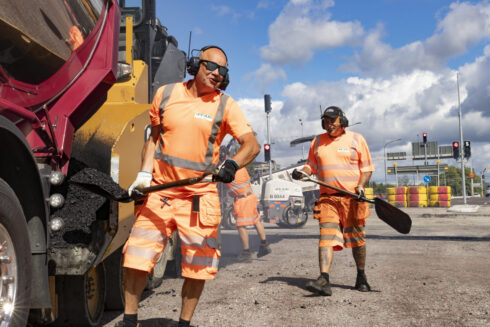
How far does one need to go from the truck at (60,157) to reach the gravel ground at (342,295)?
0.95m

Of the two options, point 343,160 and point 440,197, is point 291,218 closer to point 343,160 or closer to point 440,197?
point 343,160

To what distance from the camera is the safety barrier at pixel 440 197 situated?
33625mm

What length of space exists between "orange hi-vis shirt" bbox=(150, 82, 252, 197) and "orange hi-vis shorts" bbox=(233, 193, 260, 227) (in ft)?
18.5

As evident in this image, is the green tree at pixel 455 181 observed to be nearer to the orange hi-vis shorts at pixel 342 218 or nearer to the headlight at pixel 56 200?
the orange hi-vis shorts at pixel 342 218

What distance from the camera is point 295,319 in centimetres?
433

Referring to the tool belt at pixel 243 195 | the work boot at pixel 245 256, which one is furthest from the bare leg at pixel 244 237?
the tool belt at pixel 243 195

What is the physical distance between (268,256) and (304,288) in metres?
3.16

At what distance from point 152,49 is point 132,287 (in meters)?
3.74

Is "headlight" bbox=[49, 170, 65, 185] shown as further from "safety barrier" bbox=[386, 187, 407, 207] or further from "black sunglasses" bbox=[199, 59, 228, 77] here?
"safety barrier" bbox=[386, 187, 407, 207]

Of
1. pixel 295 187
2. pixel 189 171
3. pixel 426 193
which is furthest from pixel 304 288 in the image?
pixel 426 193

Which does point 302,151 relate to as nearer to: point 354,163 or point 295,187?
point 295,187

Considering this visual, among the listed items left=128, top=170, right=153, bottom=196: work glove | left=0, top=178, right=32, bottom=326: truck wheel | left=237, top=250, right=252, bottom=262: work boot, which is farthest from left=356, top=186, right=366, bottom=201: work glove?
left=0, top=178, right=32, bottom=326: truck wheel

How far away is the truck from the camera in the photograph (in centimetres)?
263

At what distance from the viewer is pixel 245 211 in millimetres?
9227
